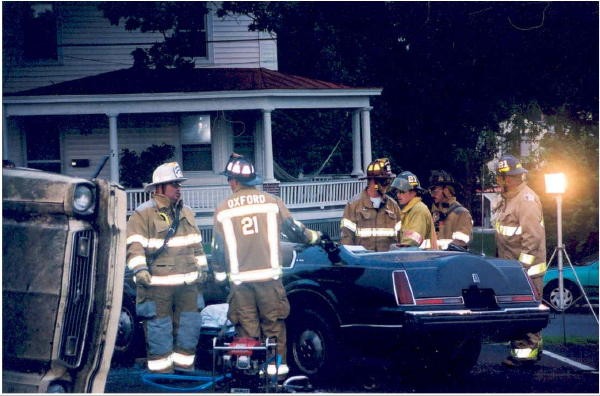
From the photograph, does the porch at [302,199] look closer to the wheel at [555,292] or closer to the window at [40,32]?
the window at [40,32]

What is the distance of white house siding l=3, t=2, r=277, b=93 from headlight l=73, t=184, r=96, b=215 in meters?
18.2

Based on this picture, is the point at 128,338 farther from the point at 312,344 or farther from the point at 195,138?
the point at 195,138

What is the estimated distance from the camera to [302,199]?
2245 centimetres

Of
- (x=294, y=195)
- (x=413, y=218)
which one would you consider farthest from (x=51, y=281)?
(x=294, y=195)

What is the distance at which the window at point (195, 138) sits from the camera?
2347 centimetres

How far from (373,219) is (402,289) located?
2.36 metres

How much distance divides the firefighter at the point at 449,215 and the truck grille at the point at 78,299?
5422mm

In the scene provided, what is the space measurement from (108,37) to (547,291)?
1280 cm

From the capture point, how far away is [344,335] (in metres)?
8.12

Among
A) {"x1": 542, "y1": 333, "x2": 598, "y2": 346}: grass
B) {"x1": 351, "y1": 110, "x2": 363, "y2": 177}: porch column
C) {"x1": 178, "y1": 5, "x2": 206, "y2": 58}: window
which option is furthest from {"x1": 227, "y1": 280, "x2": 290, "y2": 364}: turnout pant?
{"x1": 351, "y1": 110, "x2": 363, "y2": 177}: porch column

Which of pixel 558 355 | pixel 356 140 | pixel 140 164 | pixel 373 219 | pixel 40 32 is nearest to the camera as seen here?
pixel 373 219

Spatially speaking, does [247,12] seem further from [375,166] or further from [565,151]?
[375,166]

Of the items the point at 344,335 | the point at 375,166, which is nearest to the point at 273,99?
the point at 375,166

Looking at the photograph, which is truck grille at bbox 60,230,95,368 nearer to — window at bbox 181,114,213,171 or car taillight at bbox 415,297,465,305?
car taillight at bbox 415,297,465,305
